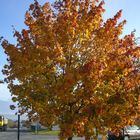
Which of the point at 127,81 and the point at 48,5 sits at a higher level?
the point at 48,5

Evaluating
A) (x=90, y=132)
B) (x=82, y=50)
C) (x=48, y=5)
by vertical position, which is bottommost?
(x=90, y=132)

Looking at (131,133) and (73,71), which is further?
(131,133)

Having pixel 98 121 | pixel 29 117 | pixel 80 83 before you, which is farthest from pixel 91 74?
pixel 29 117

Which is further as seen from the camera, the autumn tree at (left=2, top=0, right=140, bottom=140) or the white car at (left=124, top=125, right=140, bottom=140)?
the white car at (left=124, top=125, right=140, bottom=140)

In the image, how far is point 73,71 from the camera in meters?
17.7

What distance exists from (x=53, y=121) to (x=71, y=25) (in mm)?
3854

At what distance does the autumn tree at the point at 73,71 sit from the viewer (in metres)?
17.8

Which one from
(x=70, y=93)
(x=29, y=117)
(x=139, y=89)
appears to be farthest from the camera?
(x=139, y=89)

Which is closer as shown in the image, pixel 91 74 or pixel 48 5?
pixel 91 74

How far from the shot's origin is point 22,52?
61.1 feet

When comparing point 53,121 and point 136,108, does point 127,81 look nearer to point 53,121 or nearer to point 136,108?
point 136,108

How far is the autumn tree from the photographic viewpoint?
1780cm

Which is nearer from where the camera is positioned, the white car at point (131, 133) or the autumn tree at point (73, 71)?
the autumn tree at point (73, 71)

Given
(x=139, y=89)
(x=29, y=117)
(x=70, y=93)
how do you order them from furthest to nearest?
(x=139, y=89), (x=29, y=117), (x=70, y=93)
